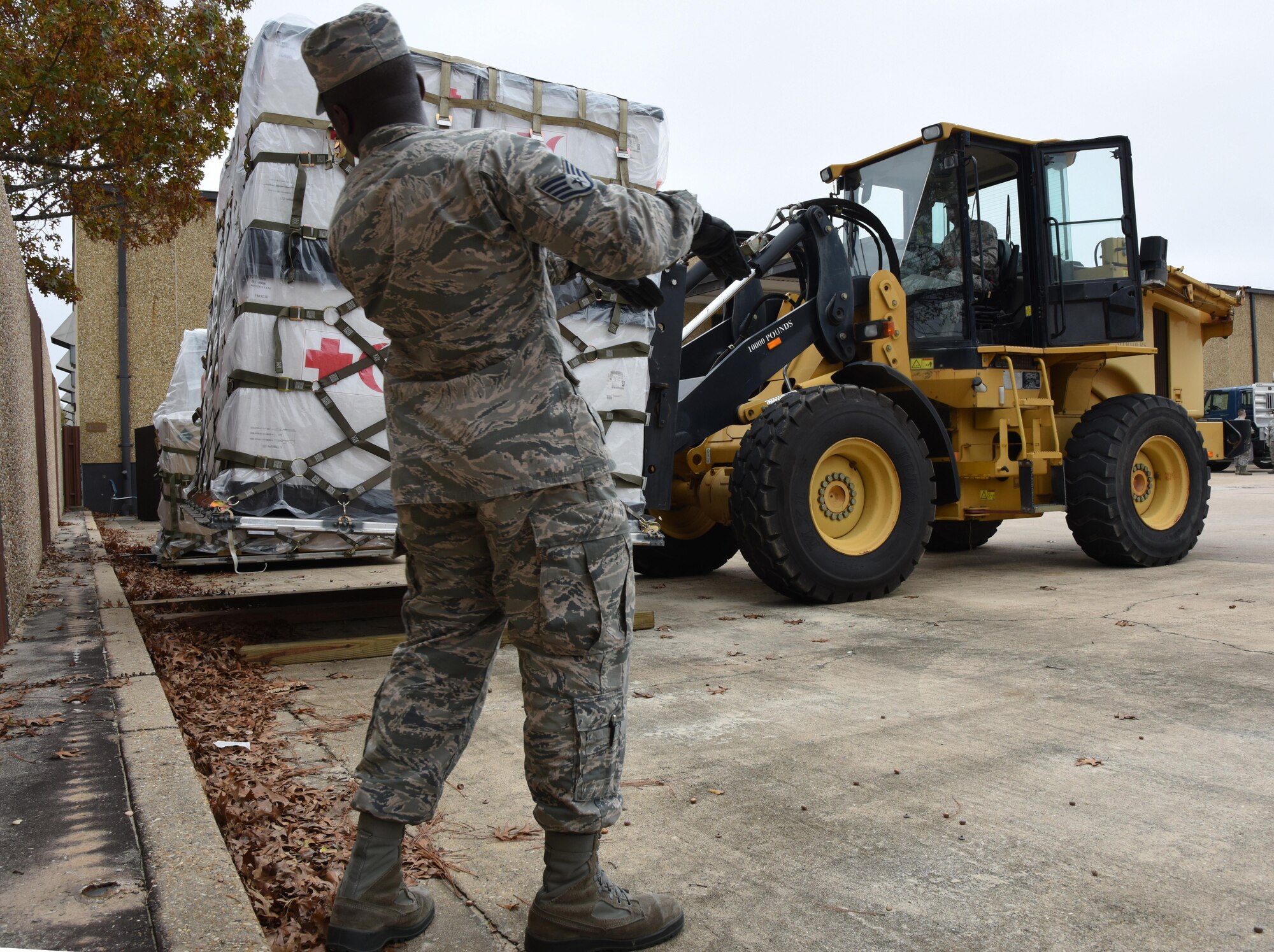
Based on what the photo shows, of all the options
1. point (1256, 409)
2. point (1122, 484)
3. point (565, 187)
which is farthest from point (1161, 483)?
point (1256, 409)

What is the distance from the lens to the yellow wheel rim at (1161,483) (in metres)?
7.95

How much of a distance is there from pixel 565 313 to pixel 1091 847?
342cm

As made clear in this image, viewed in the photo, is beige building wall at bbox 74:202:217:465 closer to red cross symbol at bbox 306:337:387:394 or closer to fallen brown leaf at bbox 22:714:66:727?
red cross symbol at bbox 306:337:387:394

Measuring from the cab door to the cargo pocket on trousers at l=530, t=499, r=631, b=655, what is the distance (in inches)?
258

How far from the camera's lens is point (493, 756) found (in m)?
3.39

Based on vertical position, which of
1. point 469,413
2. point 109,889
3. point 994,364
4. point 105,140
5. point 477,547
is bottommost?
point 109,889

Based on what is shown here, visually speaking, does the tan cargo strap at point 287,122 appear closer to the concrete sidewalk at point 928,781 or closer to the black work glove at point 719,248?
the concrete sidewalk at point 928,781

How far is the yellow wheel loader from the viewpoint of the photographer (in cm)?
609

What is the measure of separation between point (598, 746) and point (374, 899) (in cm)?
56

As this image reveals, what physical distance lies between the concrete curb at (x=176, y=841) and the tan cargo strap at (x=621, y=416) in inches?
96.4

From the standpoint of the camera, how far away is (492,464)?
80.5 inches

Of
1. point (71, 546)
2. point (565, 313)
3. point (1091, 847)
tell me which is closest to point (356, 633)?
point (565, 313)

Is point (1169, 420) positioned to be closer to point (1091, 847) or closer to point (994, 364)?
point (994, 364)

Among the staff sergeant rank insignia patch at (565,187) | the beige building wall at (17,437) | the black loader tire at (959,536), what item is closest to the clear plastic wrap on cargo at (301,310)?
the beige building wall at (17,437)
